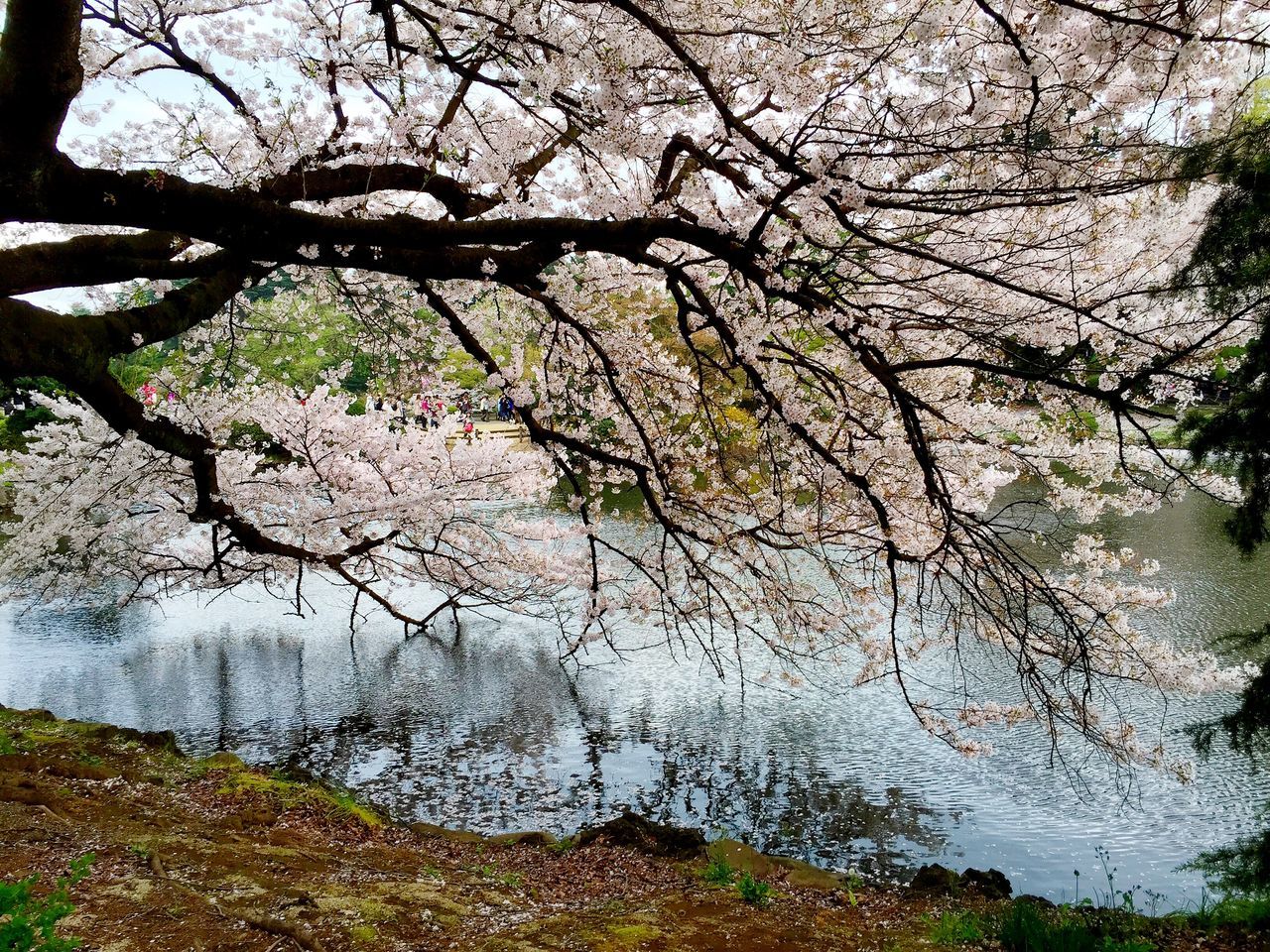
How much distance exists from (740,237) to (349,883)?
3569 millimetres

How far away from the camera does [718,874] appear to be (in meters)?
4.42

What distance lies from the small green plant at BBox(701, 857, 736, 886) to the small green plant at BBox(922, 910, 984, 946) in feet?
3.37

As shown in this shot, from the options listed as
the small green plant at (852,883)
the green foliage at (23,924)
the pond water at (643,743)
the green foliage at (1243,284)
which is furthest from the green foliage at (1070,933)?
the green foliage at (23,924)

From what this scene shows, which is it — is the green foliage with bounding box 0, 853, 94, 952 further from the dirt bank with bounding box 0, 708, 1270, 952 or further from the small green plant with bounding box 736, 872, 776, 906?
the small green plant with bounding box 736, 872, 776, 906

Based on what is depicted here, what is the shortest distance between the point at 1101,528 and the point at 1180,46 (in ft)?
42.0

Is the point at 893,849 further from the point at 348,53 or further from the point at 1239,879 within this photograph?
the point at 348,53

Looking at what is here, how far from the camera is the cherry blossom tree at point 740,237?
333cm

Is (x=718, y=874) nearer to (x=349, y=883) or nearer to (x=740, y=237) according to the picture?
(x=349, y=883)

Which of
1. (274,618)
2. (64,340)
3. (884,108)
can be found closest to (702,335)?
(274,618)

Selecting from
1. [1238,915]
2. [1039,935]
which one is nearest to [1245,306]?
[1039,935]

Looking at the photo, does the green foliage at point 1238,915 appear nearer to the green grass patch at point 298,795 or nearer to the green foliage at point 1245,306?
the green foliage at point 1245,306

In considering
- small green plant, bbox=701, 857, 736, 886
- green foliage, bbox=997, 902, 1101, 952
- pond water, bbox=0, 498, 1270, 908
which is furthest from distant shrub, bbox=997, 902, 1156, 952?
pond water, bbox=0, 498, 1270, 908

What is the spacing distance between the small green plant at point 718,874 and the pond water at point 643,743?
1374 mm

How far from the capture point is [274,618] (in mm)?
12516
